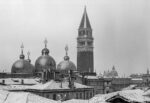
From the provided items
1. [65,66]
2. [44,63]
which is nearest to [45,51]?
[44,63]

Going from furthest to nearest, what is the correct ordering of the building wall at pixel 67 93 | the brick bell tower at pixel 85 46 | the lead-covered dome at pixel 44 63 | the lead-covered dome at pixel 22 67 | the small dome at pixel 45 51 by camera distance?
the brick bell tower at pixel 85 46, the small dome at pixel 45 51, the lead-covered dome at pixel 44 63, the lead-covered dome at pixel 22 67, the building wall at pixel 67 93

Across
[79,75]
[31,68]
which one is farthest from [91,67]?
[31,68]

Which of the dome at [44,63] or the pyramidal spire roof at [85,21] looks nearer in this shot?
the dome at [44,63]

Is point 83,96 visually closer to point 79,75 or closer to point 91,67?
point 79,75

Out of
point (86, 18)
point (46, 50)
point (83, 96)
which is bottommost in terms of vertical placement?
point (83, 96)

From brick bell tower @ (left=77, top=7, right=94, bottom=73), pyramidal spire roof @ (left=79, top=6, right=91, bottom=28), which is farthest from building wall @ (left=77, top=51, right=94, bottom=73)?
pyramidal spire roof @ (left=79, top=6, right=91, bottom=28)

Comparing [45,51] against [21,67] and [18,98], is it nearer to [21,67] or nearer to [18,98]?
[21,67]

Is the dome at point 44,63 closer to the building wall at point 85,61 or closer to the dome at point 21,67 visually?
the dome at point 21,67

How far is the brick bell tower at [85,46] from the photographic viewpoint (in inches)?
4124

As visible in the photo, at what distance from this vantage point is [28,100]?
16.3 metres

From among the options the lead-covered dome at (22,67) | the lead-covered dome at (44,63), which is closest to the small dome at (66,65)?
the lead-covered dome at (44,63)

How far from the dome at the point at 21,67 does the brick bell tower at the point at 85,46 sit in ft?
109

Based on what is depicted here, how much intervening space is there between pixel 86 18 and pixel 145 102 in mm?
92423

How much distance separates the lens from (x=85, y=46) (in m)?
105
